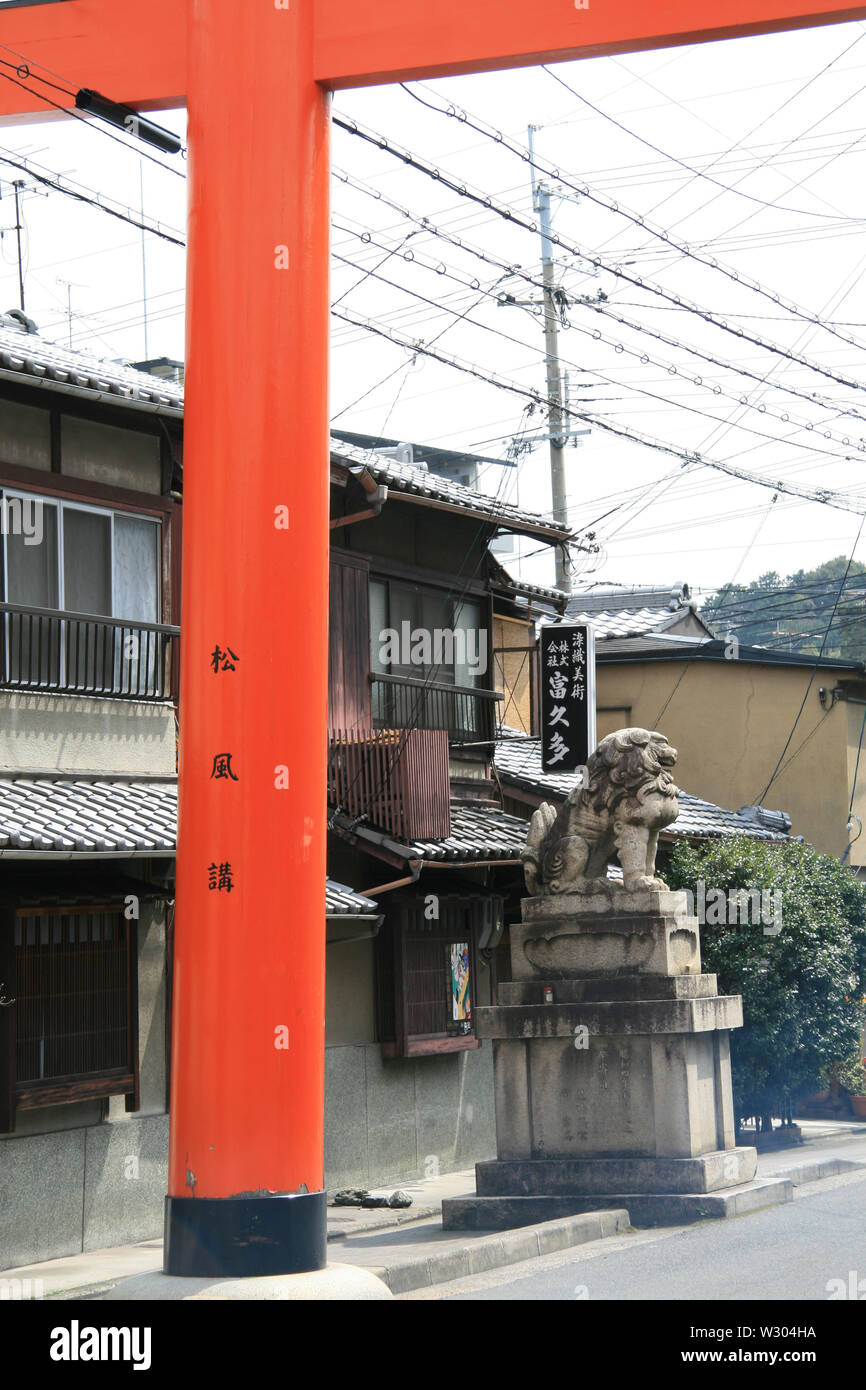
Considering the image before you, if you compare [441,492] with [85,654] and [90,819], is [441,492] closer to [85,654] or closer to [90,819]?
[85,654]

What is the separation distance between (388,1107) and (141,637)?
7117 millimetres

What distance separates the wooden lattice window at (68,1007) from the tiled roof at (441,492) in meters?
6.47

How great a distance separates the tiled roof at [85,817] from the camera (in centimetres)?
1281

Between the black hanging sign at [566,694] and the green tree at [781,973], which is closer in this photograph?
the green tree at [781,973]

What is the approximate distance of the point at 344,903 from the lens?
52.9 feet

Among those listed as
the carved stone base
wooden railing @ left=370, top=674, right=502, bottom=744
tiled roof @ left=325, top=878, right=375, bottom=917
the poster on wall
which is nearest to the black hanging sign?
wooden railing @ left=370, top=674, right=502, bottom=744

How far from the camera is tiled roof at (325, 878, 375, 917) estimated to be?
52.1 feet

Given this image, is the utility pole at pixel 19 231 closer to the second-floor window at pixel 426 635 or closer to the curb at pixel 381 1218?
the second-floor window at pixel 426 635

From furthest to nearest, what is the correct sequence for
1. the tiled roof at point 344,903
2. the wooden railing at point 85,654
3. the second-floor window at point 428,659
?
the second-floor window at point 428,659
the tiled roof at point 344,903
the wooden railing at point 85,654

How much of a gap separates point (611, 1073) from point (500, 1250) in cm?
282

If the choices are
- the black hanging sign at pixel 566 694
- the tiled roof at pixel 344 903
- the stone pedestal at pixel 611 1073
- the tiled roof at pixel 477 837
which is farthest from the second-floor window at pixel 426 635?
the stone pedestal at pixel 611 1073

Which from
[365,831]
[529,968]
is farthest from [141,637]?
[529,968]

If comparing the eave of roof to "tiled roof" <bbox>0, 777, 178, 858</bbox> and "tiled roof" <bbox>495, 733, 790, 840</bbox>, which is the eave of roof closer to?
"tiled roof" <bbox>495, 733, 790, 840</bbox>

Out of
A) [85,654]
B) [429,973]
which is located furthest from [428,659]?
[85,654]
